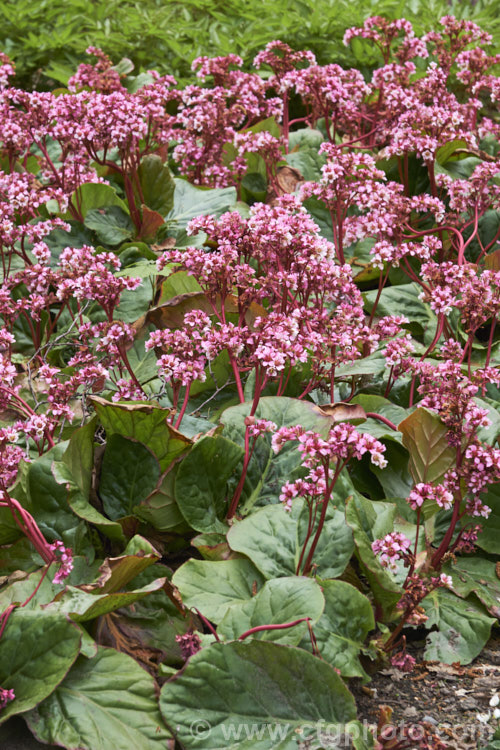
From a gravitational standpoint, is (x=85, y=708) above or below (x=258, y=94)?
below

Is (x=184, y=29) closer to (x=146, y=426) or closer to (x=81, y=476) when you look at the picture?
(x=146, y=426)

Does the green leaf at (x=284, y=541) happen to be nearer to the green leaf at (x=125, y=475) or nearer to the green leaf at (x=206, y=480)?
the green leaf at (x=206, y=480)

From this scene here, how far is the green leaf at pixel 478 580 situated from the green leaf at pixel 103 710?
37.1 inches

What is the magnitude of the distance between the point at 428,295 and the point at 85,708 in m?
1.77

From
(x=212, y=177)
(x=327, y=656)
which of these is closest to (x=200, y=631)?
(x=327, y=656)

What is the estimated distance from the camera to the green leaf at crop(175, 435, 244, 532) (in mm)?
2199

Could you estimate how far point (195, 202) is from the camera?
370cm

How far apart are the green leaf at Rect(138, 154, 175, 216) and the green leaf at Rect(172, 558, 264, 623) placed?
81.4 inches

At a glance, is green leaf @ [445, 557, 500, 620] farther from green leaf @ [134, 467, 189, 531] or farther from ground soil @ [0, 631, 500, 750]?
green leaf @ [134, 467, 189, 531]

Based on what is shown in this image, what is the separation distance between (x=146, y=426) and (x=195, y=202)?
1.79 meters

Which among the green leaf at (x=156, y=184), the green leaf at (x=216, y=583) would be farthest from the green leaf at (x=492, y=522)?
the green leaf at (x=156, y=184)

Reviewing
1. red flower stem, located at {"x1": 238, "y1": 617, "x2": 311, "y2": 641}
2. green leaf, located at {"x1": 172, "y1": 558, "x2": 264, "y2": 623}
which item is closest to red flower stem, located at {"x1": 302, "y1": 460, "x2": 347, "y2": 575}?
green leaf, located at {"x1": 172, "y1": 558, "x2": 264, "y2": 623}

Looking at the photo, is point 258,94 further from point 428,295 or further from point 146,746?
point 146,746

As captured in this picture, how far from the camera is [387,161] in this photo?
375cm
